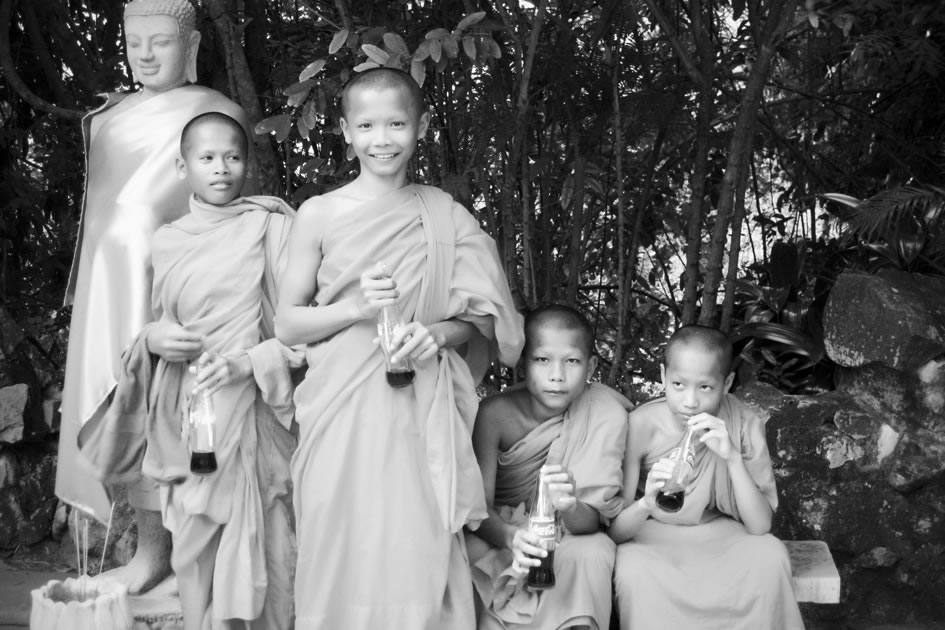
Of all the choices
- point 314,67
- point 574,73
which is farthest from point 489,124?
point 314,67

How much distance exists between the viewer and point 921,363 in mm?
4277

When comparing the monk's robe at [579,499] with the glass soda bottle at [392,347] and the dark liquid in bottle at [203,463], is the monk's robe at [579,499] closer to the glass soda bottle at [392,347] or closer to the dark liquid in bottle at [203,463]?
the glass soda bottle at [392,347]

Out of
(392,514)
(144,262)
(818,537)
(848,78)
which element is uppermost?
(848,78)

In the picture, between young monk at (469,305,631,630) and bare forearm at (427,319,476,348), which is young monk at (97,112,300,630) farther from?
young monk at (469,305,631,630)

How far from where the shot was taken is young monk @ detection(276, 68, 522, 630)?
2912mm

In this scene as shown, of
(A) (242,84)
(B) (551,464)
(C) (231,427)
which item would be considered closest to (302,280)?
→ (C) (231,427)

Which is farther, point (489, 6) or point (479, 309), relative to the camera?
point (489, 6)

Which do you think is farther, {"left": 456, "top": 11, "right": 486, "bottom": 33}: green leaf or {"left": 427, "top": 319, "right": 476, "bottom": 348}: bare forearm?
{"left": 456, "top": 11, "right": 486, "bottom": 33}: green leaf

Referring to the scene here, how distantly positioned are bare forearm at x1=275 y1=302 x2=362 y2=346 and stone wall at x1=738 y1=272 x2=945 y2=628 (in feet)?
6.87

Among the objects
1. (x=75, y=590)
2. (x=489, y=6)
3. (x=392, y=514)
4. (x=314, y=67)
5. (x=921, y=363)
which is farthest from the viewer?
(x=489, y=6)

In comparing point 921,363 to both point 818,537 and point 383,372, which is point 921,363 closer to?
point 818,537

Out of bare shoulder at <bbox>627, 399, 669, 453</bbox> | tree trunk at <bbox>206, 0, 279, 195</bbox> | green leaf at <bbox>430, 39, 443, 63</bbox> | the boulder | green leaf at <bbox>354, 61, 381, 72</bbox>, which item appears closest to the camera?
green leaf at <bbox>354, 61, 381, 72</bbox>

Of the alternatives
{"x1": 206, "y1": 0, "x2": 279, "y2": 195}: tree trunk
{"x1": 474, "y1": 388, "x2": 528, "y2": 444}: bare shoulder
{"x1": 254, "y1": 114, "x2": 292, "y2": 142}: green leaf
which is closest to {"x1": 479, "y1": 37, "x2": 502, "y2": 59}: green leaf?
{"x1": 254, "y1": 114, "x2": 292, "y2": 142}: green leaf

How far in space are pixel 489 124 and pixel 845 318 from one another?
4.97ft
